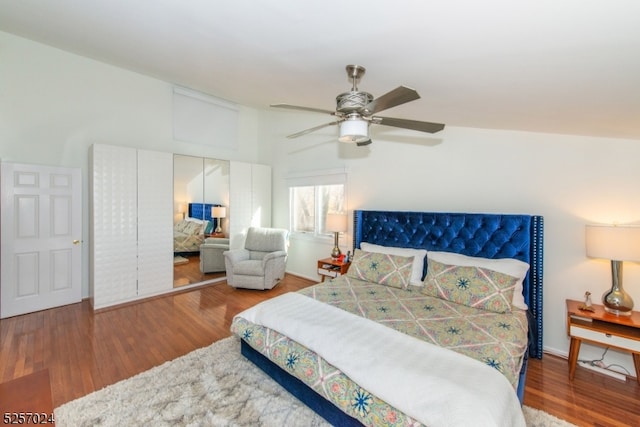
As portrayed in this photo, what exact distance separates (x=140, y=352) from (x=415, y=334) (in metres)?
2.60

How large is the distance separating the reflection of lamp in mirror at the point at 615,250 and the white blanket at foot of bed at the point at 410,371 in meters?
1.66

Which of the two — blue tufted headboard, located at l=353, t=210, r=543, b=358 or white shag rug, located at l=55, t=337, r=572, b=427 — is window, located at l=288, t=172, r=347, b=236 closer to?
blue tufted headboard, located at l=353, t=210, r=543, b=358

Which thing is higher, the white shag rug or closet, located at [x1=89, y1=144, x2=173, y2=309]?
closet, located at [x1=89, y1=144, x2=173, y2=309]

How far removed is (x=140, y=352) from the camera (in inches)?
104

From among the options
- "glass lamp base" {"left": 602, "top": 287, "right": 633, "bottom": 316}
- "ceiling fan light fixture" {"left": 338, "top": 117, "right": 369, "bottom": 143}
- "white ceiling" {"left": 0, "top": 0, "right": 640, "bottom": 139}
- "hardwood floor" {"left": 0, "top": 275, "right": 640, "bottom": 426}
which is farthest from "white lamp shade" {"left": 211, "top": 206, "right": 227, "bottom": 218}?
"glass lamp base" {"left": 602, "top": 287, "right": 633, "bottom": 316}

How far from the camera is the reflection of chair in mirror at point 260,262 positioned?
4.33 meters

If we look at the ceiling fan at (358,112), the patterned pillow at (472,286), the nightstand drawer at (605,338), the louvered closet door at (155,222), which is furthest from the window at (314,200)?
the nightstand drawer at (605,338)

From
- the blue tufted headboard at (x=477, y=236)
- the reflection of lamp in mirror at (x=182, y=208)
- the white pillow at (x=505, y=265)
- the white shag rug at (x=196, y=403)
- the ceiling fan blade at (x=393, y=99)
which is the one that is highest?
the ceiling fan blade at (x=393, y=99)

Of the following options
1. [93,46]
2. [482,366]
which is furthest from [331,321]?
[93,46]

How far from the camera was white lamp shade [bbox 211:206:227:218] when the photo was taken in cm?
474

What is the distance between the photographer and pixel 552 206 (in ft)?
8.94

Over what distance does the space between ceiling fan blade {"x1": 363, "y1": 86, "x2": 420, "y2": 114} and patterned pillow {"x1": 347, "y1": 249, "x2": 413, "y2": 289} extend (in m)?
1.86

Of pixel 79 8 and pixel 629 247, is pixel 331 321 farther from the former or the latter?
pixel 79 8

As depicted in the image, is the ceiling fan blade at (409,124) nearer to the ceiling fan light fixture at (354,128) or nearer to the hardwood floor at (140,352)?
the ceiling fan light fixture at (354,128)
